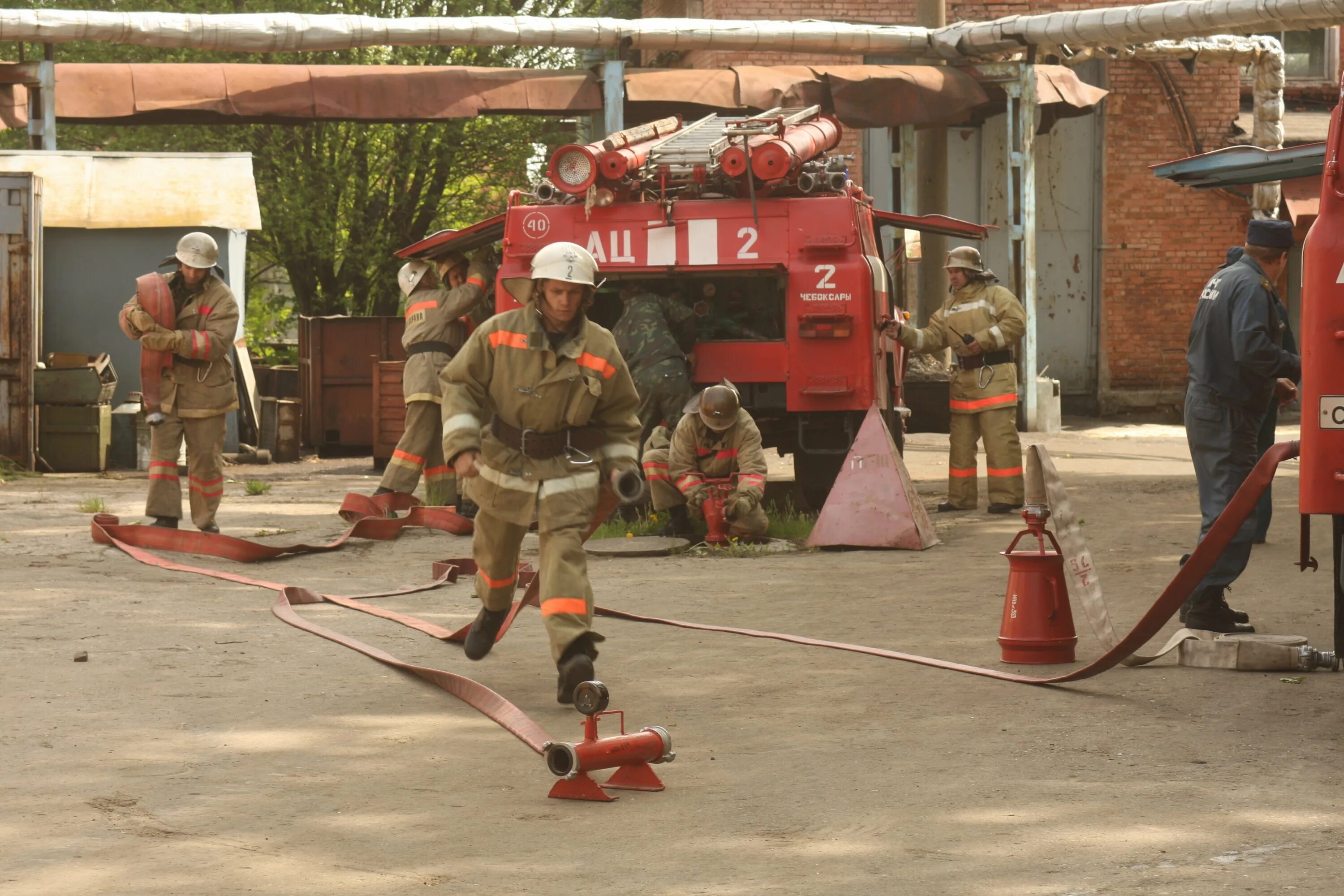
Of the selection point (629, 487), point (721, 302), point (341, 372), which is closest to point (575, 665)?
point (629, 487)

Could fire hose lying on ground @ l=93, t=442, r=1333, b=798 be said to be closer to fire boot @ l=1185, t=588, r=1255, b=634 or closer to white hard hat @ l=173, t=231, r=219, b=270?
fire boot @ l=1185, t=588, r=1255, b=634

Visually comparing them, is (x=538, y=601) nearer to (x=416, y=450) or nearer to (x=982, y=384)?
(x=416, y=450)

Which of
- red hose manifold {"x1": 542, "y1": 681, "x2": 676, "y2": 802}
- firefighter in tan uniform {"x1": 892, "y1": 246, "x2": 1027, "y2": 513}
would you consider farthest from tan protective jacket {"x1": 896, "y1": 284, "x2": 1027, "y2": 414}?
red hose manifold {"x1": 542, "y1": 681, "x2": 676, "y2": 802}

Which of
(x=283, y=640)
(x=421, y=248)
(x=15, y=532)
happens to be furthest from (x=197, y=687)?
(x=421, y=248)

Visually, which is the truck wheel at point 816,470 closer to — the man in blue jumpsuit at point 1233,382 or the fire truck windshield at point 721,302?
the fire truck windshield at point 721,302

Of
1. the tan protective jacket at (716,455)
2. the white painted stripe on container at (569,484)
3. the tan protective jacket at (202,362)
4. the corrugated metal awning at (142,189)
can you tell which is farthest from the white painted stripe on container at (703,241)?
the corrugated metal awning at (142,189)

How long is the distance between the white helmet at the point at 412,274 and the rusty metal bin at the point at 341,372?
18.0 feet

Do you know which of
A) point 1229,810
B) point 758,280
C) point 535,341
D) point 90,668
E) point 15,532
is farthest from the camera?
point 758,280

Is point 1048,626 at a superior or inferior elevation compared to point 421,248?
inferior

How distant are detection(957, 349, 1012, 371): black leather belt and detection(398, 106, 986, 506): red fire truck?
1118 mm

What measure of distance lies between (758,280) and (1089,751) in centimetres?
692

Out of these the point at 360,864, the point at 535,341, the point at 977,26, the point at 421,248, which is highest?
the point at 977,26

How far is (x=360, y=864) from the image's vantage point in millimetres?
4242

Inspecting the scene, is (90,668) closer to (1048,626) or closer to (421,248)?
(1048,626)
